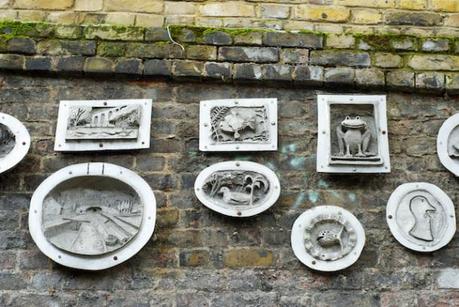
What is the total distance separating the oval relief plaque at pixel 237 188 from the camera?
15.0 ft

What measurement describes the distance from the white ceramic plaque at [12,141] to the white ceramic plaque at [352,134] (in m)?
1.75

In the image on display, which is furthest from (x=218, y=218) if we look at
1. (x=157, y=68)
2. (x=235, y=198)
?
(x=157, y=68)

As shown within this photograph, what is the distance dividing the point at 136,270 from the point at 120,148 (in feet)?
2.44

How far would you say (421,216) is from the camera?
183 inches

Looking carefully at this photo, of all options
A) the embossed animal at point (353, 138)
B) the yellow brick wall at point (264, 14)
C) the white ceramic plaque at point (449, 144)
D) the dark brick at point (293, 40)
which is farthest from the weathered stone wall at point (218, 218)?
the yellow brick wall at point (264, 14)

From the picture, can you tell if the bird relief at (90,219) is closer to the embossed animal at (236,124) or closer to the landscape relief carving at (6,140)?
the landscape relief carving at (6,140)

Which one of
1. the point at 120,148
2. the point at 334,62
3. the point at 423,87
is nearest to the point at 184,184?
the point at 120,148

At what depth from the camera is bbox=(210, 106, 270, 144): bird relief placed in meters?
4.78

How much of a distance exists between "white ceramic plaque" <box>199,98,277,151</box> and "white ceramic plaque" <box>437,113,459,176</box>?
40.1 inches

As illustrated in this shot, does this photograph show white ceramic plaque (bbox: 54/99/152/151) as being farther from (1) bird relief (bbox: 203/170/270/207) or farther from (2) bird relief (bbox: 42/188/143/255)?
(1) bird relief (bbox: 203/170/270/207)

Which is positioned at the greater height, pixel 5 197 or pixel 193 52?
pixel 193 52

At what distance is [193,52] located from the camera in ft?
16.4

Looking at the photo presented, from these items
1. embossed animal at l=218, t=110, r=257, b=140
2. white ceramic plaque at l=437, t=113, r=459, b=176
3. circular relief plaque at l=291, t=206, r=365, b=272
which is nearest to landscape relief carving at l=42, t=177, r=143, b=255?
embossed animal at l=218, t=110, r=257, b=140

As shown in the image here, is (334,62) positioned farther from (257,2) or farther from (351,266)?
(351,266)
